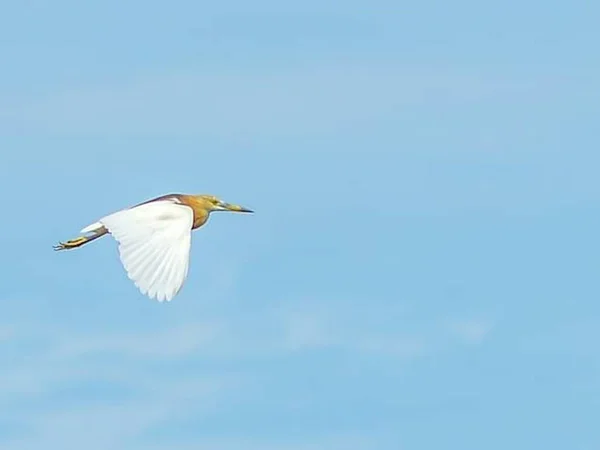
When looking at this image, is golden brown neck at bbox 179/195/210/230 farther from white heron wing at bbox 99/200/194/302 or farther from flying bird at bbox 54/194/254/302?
white heron wing at bbox 99/200/194/302

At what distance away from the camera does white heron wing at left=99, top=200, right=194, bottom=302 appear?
3095 centimetres

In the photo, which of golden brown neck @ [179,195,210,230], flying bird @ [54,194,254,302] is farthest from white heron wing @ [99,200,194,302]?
golden brown neck @ [179,195,210,230]

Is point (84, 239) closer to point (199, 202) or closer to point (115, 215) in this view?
point (199, 202)

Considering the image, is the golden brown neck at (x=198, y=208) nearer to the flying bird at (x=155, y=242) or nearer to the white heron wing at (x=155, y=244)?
the flying bird at (x=155, y=242)

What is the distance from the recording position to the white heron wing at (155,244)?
30953 mm

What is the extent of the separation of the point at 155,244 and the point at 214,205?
875cm

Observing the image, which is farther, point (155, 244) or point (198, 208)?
point (198, 208)

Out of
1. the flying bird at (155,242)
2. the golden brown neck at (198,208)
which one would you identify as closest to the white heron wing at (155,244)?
the flying bird at (155,242)

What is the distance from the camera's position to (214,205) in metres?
41.1

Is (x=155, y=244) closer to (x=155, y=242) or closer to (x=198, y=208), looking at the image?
(x=155, y=242)

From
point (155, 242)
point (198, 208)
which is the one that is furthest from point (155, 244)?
point (198, 208)

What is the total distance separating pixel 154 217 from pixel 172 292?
3504 millimetres

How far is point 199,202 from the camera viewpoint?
40.0 meters

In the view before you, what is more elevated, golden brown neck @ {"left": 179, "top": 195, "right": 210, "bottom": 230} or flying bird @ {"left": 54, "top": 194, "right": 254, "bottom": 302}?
golden brown neck @ {"left": 179, "top": 195, "right": 210, "bottom": 230}
